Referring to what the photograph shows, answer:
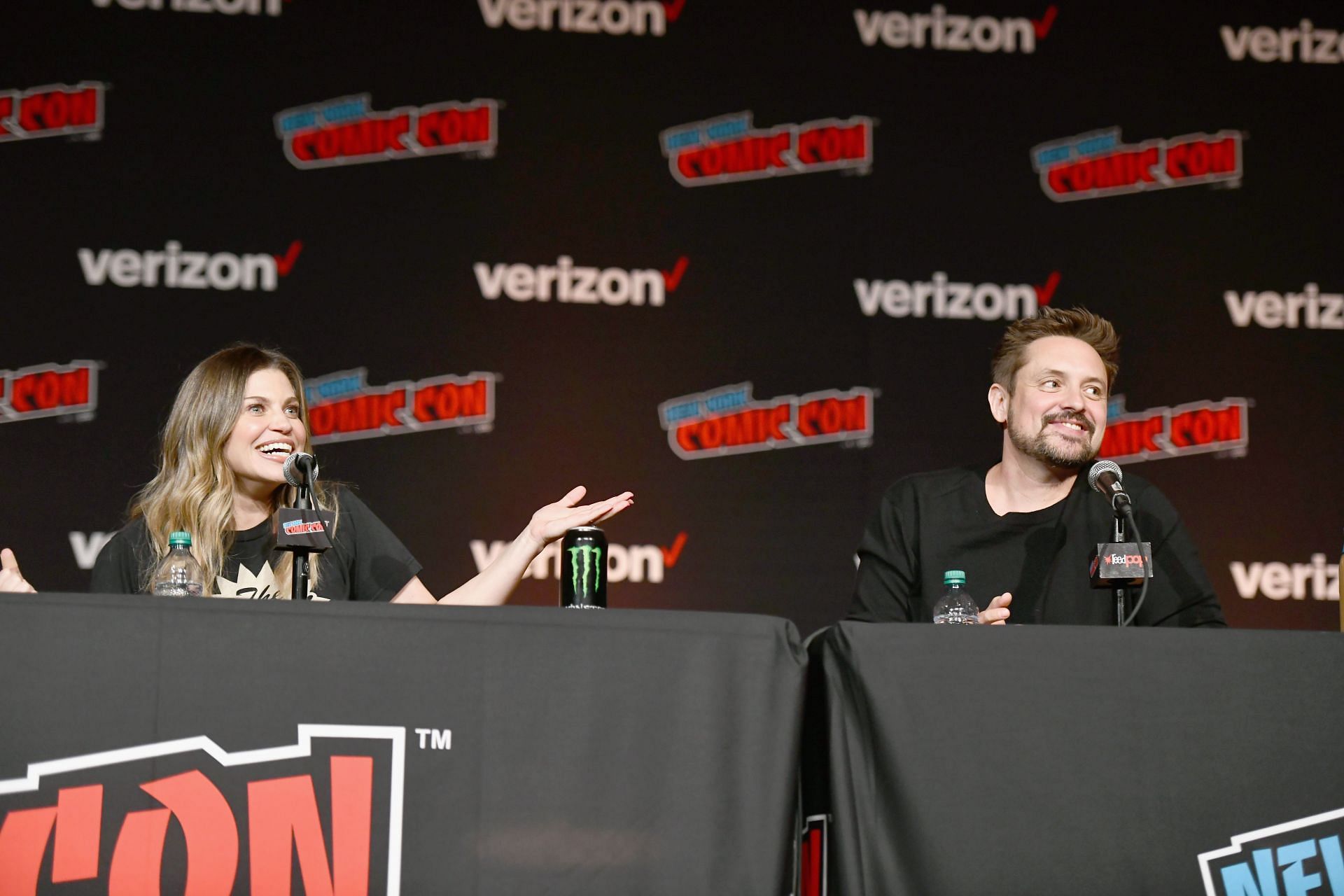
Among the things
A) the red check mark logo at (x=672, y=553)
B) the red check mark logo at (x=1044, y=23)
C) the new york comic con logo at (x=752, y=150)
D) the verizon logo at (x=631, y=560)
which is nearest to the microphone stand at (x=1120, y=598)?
the verizon logo at (x=631, y=560)

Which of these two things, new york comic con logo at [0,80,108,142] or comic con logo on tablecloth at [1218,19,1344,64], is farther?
comic con logo on tablecloth at [1218,19,1344,64]

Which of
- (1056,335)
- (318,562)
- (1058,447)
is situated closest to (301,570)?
(318,562)

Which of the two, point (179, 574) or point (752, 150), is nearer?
point (179, 574)

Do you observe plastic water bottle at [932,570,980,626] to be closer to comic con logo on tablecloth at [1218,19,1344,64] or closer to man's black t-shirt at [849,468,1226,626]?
man's black t-shirt at [849,468,1226,626]

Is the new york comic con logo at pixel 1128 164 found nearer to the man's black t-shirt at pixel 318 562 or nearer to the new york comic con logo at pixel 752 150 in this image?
the new york comic con logo at pixel 752 150

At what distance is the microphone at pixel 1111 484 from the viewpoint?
2123mm

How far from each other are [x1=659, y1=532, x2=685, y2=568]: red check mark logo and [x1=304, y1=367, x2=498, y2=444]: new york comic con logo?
2.13 ft

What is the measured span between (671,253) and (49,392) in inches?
73.9

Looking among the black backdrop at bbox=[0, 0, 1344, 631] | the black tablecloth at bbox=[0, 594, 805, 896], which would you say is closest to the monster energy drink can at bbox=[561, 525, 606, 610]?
the black tablecloth at bbox=[0, 594, 805, 896]

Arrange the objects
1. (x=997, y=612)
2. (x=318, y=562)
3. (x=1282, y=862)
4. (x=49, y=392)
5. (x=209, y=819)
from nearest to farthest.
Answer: (x=209, y=819) → (x=1282, y=862) → (x=997, y=612) → (x=318, y=562) → (x=49, y=392)

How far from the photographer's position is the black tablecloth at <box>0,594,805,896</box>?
5.74ft

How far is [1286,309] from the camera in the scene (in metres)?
4.25

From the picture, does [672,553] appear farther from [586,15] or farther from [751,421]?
[586,15]

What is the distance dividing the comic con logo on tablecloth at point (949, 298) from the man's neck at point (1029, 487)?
139 centimetres
